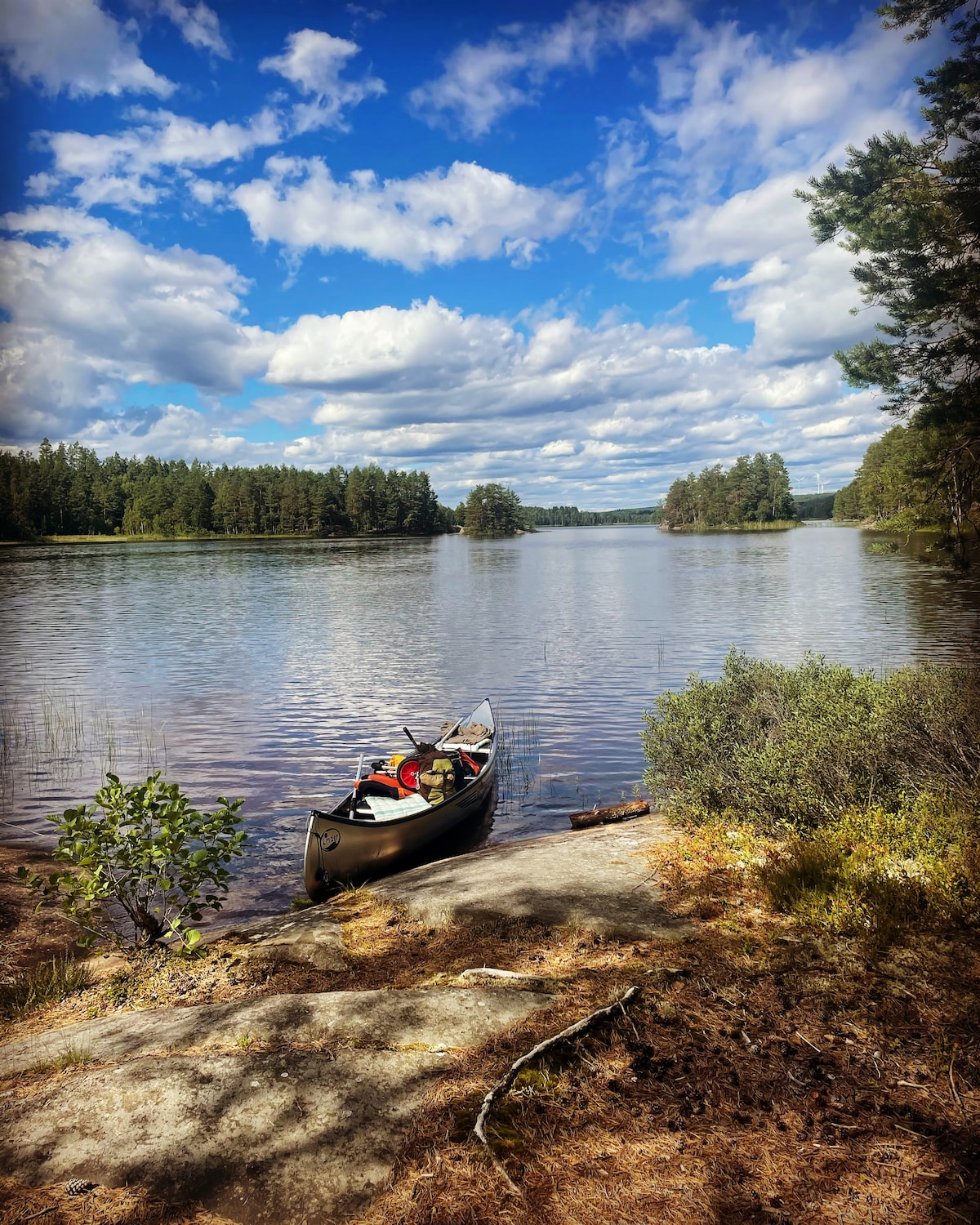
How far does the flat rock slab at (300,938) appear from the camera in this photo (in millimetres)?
7289

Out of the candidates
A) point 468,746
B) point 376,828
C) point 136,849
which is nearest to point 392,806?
point 376,828

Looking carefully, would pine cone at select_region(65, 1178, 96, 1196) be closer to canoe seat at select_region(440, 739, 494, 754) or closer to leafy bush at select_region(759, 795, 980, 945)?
leafy bush at select_region(759, 795, 980, 945)

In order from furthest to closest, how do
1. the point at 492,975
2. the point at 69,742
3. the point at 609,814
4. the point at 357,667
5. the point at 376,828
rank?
1. the point at 357,667
2. the point at 69,742
3. the point at 609,814
4. the point at 376,828
5. the point at 492,975

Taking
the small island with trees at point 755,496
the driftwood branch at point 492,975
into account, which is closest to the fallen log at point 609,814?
the driftwood branch at point 492,975

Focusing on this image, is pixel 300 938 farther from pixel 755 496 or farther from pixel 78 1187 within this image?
pixel 755 496

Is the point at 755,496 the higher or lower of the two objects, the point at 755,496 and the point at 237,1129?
the higher

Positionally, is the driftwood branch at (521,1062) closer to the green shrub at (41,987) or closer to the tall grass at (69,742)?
the green shrub at (41,987)

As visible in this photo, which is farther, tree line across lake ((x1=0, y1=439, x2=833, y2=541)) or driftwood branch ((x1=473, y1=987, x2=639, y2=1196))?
tree line across lake ((x1=0, y1=439, x2=833, y2=541))

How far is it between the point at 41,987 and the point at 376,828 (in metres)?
4.97

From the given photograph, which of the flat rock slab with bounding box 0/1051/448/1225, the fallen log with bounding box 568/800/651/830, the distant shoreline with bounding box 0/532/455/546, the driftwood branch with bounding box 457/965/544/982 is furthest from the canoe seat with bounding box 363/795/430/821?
the distant shoreline with bounding box 0/532/455/546

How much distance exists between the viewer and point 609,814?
511 inches

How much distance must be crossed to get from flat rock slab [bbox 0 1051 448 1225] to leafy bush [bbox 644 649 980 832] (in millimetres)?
5701

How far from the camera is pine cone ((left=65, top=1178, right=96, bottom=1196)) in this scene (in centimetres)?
370

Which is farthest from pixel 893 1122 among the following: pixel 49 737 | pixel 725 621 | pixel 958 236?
pixel 725 621
